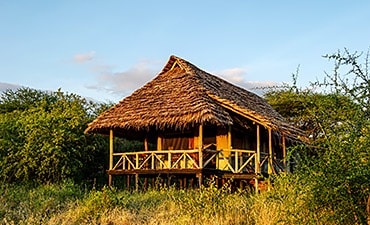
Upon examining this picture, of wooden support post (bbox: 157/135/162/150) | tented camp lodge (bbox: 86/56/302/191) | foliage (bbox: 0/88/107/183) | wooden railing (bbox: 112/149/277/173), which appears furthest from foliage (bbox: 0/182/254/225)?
wooden support post (bbox: 157/135/162/150)

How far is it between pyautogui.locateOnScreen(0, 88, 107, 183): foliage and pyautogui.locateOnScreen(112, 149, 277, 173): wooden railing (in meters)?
1.36

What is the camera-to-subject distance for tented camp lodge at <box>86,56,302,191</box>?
13.0m

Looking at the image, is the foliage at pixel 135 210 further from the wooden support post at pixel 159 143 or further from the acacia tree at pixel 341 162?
the wooden support post at pixel 159 143

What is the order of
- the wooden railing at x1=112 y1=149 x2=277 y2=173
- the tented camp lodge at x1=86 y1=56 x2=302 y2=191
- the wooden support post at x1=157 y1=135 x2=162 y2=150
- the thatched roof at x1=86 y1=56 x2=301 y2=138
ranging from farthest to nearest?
the wooden support post at x1=157 y1=135 x2=162 y2=150
the wooden railing at x1=112 y1=149 x2=277 y2=173
the tented camp lodge at x1=86 y1=56 x2=302 y2=191
the thatched roof at x1=86 y1=56 x2=301 y2=138

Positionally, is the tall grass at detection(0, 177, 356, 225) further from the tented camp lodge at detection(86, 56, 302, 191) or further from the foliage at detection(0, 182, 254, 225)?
the tented camp lodge at detection(86, 56, 302, 191)

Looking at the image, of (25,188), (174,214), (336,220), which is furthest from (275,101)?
(336,220)

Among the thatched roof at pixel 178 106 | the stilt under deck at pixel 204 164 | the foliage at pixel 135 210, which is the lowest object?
the foliage at pixel 135 210

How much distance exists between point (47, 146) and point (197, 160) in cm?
444

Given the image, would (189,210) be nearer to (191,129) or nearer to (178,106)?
(178,106)

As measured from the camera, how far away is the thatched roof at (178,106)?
12.8m

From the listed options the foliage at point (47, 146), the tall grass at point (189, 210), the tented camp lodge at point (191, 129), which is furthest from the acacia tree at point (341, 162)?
the foliage at point (47, 146)

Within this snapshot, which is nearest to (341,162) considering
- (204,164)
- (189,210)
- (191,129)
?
(189,210)

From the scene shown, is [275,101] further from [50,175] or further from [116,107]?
[50,175]

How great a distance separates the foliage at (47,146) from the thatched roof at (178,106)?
848 millimetres
